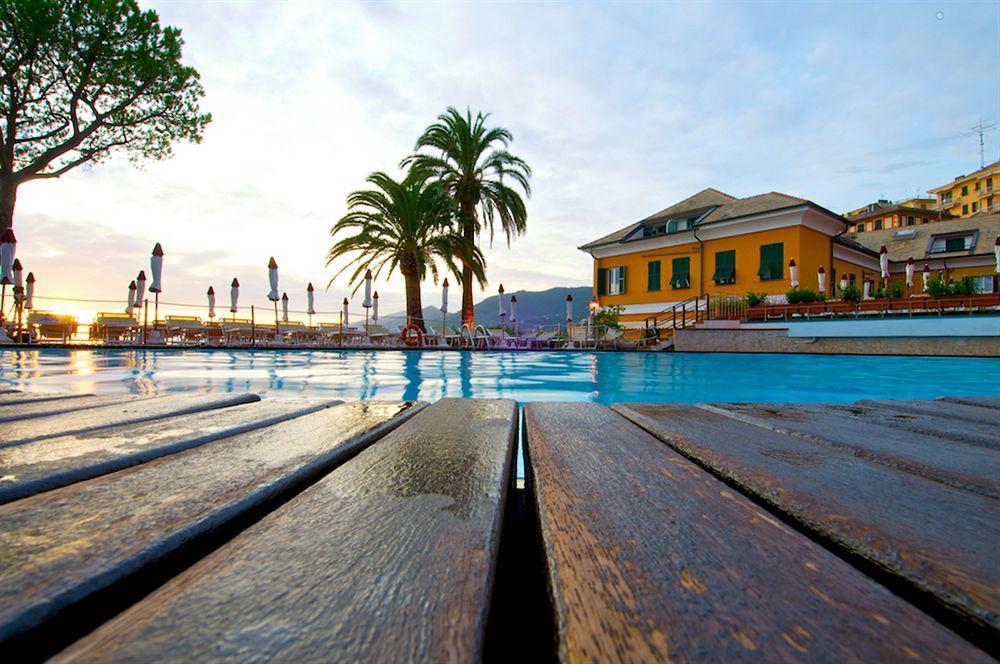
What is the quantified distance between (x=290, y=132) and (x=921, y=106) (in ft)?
116

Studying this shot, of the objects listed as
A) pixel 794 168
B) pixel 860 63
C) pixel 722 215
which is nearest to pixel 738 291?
pixel 722 215

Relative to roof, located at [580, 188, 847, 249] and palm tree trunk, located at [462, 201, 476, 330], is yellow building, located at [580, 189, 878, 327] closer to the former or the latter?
roof, located at [580, 188, 847, 249]

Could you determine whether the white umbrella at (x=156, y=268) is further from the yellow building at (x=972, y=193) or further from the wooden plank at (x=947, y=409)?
the yellow building at (x=972, y=193)

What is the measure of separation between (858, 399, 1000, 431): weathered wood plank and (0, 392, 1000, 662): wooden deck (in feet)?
1.95

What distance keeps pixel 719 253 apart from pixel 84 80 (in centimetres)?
2477

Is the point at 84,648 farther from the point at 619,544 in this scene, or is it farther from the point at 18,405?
→ the point at 18,405

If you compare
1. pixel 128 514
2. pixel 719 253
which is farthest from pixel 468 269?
pixel 128 514

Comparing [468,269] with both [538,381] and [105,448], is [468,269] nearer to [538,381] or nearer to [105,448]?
[538,381]

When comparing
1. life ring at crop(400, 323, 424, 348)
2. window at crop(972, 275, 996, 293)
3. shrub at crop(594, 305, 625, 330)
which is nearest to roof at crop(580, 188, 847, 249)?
shrub at crop(594, 305, 625, 330)


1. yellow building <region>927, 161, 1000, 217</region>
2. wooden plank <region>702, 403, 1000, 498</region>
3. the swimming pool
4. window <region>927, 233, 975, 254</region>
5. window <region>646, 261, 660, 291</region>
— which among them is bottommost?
the swimming pool

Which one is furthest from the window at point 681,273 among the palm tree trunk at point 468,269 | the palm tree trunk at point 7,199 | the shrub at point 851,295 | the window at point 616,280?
the palm tree trunk at point 7,199

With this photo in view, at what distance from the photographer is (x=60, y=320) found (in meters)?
16.1

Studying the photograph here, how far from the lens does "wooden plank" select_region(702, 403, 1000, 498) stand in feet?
2.71

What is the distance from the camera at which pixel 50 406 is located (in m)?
1.50
